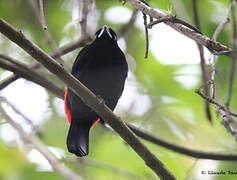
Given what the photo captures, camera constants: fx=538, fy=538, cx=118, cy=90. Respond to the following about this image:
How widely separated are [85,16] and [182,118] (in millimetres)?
1503

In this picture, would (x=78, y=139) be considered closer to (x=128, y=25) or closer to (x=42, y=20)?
(x=42, y=20)

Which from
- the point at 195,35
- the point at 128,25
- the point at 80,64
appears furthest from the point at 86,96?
the point at 128,25

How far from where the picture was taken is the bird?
3.09m

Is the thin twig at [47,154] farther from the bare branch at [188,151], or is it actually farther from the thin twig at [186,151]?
the bare branch at [188,151]

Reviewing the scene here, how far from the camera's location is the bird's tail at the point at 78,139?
2893 millimetres

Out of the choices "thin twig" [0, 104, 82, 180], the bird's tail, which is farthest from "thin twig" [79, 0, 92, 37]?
"thin twig" [0, 104, 82, 180]

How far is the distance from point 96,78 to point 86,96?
0.74 metres

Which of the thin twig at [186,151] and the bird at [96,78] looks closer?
the thin twig at [186,151]

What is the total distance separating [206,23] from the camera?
3621 mm

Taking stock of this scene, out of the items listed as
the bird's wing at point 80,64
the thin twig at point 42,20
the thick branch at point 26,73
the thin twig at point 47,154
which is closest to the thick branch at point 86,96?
the thin twig at point 42,20

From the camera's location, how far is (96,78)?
3119 millimetres

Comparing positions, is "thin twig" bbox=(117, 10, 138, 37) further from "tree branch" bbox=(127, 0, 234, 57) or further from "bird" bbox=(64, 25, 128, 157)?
"tree branch" bbox=(127, 0, 234, 57)

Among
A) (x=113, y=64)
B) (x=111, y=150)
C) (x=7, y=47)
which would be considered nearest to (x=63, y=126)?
(x=111, y=150)

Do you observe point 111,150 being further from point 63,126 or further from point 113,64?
point 113,64
